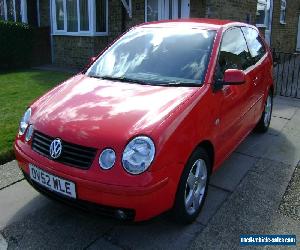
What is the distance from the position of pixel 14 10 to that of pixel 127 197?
14.9 meters

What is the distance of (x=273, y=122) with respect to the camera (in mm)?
6227

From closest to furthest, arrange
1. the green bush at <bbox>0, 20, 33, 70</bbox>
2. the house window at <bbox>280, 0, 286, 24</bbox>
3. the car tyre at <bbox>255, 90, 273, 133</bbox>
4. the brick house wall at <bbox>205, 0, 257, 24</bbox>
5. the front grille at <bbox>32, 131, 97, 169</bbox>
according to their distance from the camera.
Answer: the front grille at <bbox>32, 131, 97, 169</bbox>
the car tyre at <bbox>255, 90, 273, 133</bbox>
the brick house wall at <bbox>205, 0, 257, 24</bbox>
the green bush at <bbox>0, 20, 33, 70</bbox>
the house window at <bbox>280, 0, 286, 24</bbox>

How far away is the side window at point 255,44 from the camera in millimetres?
4797

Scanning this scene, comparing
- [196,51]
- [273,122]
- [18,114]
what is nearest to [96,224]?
[196,51]

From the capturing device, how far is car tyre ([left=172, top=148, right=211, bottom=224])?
2893 mm

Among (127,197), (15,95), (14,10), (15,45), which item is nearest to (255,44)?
(127,197)

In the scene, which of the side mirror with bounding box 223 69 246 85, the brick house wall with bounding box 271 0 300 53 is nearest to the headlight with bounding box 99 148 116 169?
the side mirror with bounding box 223 69 246 85

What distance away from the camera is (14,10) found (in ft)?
50.2

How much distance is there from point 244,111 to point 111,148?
2.05m

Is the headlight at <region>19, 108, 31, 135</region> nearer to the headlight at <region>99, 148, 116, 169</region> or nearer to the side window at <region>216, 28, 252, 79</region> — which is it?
the headlight at <region>99, 148, 116, 169</region>

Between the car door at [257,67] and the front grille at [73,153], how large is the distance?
2.49 metres

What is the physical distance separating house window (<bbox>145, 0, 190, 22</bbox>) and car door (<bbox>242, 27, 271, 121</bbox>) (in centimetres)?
615

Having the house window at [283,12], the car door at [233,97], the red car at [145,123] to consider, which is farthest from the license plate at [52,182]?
A: the house window at [283,12]

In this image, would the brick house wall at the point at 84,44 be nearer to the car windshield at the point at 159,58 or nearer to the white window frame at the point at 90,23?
the white window frame at the point at 90,23
